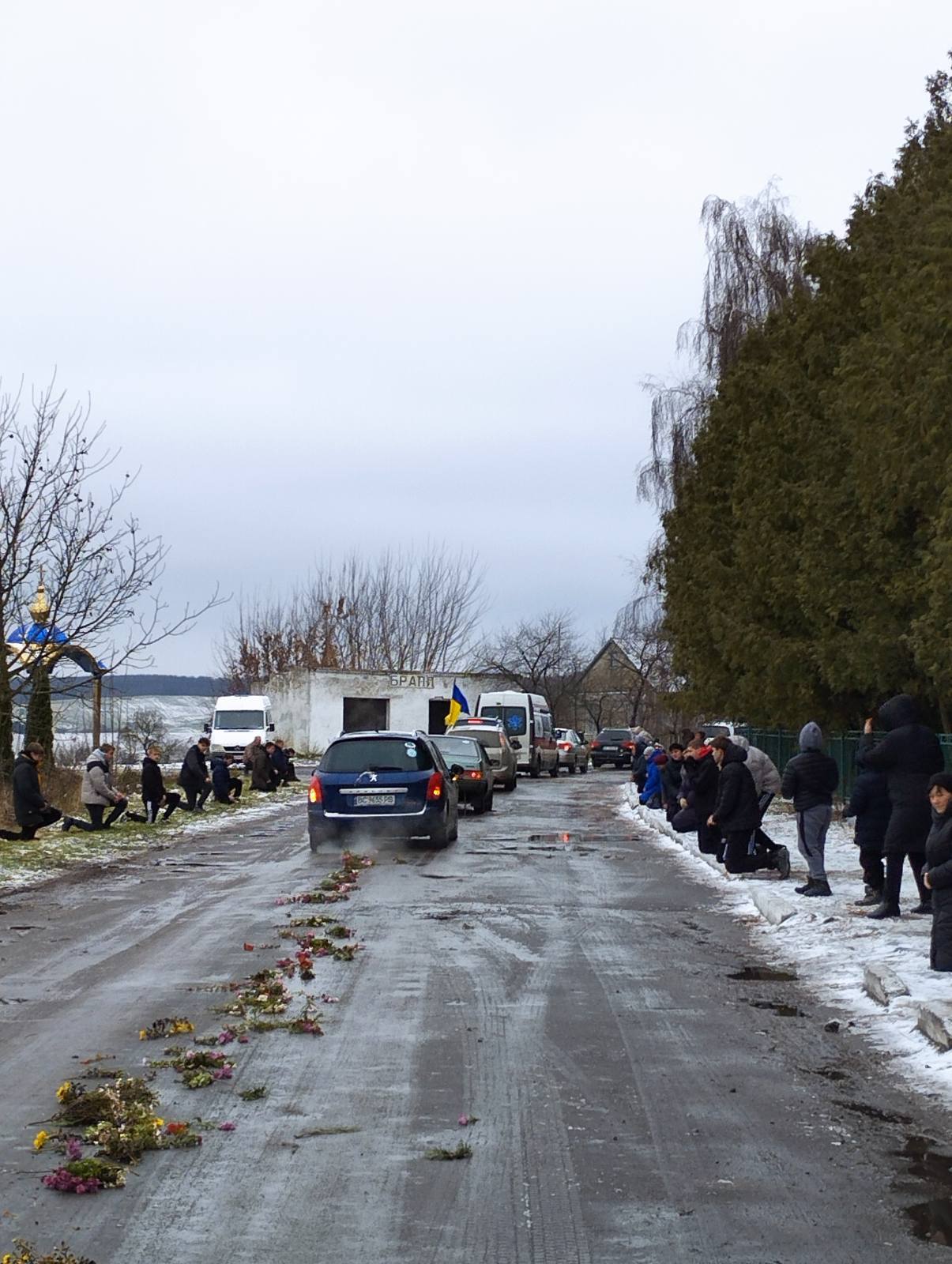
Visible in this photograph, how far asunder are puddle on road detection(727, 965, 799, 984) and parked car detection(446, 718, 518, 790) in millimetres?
29546

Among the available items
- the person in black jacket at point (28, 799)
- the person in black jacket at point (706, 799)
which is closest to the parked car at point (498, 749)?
the person in black jacket at point (28, 799)

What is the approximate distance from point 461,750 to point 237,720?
25.0 m

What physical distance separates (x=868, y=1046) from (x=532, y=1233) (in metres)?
3.76

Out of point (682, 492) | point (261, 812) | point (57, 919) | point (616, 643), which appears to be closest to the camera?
point (57, 919)

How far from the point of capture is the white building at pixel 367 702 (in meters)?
74.1

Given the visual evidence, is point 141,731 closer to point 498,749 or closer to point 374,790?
point 498,749

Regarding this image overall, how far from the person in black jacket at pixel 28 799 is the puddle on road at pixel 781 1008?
15.2 m

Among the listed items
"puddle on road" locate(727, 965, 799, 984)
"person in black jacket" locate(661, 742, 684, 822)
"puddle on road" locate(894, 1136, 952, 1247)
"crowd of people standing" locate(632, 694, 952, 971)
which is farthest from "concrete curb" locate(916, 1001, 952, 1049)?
"person in black jacket" locate(661, 742, 684, 822)

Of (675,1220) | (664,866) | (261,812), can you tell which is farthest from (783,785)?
(261,812)

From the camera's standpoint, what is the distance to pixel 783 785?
51.8 ft

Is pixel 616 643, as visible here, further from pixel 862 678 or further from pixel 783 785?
pixel 783 785

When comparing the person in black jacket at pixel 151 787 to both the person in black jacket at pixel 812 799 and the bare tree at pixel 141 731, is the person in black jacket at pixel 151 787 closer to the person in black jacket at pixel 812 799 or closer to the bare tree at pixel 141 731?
the person in black jacket at pixel 812 799

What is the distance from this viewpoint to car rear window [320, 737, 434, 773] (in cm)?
2177

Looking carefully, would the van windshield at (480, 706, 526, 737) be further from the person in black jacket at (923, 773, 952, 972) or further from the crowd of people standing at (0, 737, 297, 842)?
the person in black jacket at (923, 773, 952, 972)
